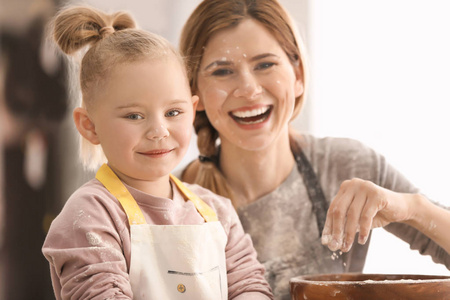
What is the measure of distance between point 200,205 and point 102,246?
0.79 feet

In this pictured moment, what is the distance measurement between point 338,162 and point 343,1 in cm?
42

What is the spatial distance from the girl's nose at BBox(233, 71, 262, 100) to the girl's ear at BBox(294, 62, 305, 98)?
0.50 feet

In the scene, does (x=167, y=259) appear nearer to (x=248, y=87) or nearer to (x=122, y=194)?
(x=122, y=194)

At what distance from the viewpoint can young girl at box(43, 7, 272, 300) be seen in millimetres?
877

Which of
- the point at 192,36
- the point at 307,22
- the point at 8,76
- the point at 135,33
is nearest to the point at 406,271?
the point at 307,22

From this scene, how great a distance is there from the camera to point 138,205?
3.22 ft

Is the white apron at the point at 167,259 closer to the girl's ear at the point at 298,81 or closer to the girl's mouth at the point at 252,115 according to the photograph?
the girl's mouth at the point at 252,115

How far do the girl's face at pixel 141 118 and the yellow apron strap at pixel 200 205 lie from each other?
0.09 metres

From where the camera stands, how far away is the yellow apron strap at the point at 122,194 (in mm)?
945

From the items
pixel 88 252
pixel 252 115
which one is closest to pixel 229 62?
pixel 252 115

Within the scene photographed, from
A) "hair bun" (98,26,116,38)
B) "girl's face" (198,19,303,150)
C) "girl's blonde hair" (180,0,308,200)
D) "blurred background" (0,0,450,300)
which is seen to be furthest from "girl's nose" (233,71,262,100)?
"hair bun" (98,26,116,38)

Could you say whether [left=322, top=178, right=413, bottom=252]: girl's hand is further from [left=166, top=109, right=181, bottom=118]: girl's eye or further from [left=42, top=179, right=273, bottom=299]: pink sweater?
[left=166, top=109, right=181, bottom=118]: girl's eye

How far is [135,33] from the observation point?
102 centimetres

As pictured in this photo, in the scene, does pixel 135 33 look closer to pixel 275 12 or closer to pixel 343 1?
pixel 275 12
